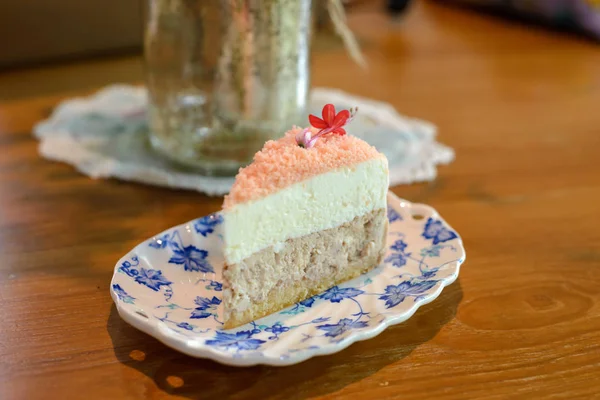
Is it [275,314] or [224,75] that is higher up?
[224,75]

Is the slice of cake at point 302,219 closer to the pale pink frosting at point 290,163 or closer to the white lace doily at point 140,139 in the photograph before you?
the pale pink frosting at point 290,163

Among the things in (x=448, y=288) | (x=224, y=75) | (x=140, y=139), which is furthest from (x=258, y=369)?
(x=140, y=139)

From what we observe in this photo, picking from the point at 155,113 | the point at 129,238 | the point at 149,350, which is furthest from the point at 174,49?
the point at 149,350

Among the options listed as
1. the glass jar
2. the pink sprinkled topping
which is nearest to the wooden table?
the glass jar

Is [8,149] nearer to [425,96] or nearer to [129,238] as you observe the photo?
[129,238]

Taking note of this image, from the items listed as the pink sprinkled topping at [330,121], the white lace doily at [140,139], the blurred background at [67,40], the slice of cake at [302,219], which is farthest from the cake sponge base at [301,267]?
the blurred background at [67,40]

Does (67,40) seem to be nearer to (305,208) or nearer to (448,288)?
(305,208)

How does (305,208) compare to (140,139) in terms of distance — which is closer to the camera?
(305,208)
